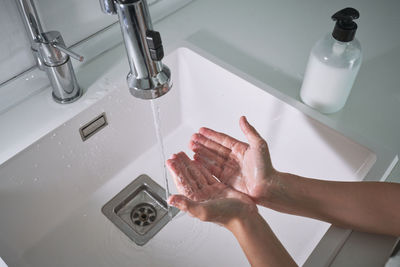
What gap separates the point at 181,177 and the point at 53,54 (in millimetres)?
306

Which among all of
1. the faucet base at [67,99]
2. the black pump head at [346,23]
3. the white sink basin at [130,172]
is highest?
the black pump head at [346,23]

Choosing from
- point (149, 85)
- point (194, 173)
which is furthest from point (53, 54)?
point (194, 173)

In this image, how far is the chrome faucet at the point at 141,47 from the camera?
1.52ft

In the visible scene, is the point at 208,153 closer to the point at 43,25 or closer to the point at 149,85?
the point at 149,85

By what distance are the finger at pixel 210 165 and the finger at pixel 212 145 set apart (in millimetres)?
22

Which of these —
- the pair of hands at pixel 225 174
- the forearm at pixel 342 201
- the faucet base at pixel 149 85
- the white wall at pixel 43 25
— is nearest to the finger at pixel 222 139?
the pair of hands at pixel 225 174

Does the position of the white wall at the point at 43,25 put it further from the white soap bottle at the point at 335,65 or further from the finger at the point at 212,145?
the white soap bottle at the point at 335,65

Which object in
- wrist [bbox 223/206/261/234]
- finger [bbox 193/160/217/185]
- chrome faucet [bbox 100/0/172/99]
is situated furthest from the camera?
finger [bbox 193/160/217/185]

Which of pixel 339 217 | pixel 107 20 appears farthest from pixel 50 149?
pixel 339 217

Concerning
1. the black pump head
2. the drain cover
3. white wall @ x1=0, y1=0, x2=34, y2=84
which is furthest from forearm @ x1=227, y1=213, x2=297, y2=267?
white wall @ x1=0, y1=0, x2=34, y2=84

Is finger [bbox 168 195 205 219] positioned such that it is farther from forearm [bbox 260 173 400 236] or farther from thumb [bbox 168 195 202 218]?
forearm [bbox 260 173 400 236]

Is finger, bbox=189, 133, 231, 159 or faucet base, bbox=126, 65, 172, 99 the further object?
finger, bbox=189, 133, 231, 159

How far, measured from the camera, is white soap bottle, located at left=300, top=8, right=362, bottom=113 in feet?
2.05

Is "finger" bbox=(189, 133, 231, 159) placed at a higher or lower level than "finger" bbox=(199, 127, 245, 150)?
lower
